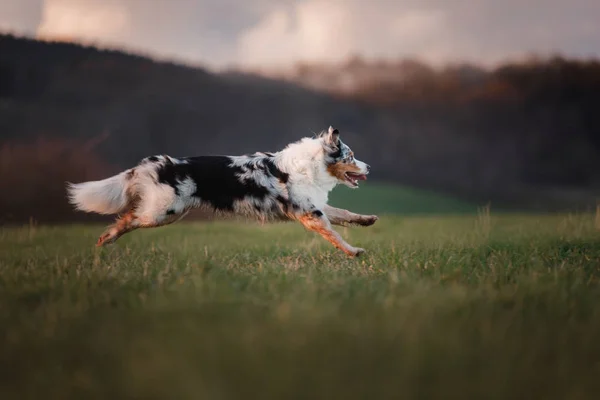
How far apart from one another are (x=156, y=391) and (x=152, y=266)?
113 inches

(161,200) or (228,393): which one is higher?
(161,200)

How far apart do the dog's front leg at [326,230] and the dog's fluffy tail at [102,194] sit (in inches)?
85.3

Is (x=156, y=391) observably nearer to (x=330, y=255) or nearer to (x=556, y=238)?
(x=330, y=255)

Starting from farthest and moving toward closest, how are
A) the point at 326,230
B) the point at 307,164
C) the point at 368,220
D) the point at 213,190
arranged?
the point at 368,220 → the point at 307,164 → the point at 213,190 → the point at 326,230

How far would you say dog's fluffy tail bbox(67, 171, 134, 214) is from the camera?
574 centimetres

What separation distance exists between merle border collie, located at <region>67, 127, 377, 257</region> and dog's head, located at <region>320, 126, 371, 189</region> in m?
0.06

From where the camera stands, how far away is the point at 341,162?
6066 millimetres

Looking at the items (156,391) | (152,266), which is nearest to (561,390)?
(156,391)

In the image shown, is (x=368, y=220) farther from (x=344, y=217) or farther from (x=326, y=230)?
(x=326, y=230)

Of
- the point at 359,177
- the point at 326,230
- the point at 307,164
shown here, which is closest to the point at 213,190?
the point at 307,164

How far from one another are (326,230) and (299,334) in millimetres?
3382

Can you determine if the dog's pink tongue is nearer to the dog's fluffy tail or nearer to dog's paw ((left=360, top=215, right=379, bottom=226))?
dog's paw ((left=360, top=215, right=379, bottom=226))

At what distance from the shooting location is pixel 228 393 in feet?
5.56

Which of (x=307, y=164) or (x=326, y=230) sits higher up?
(x=307, y=164)
